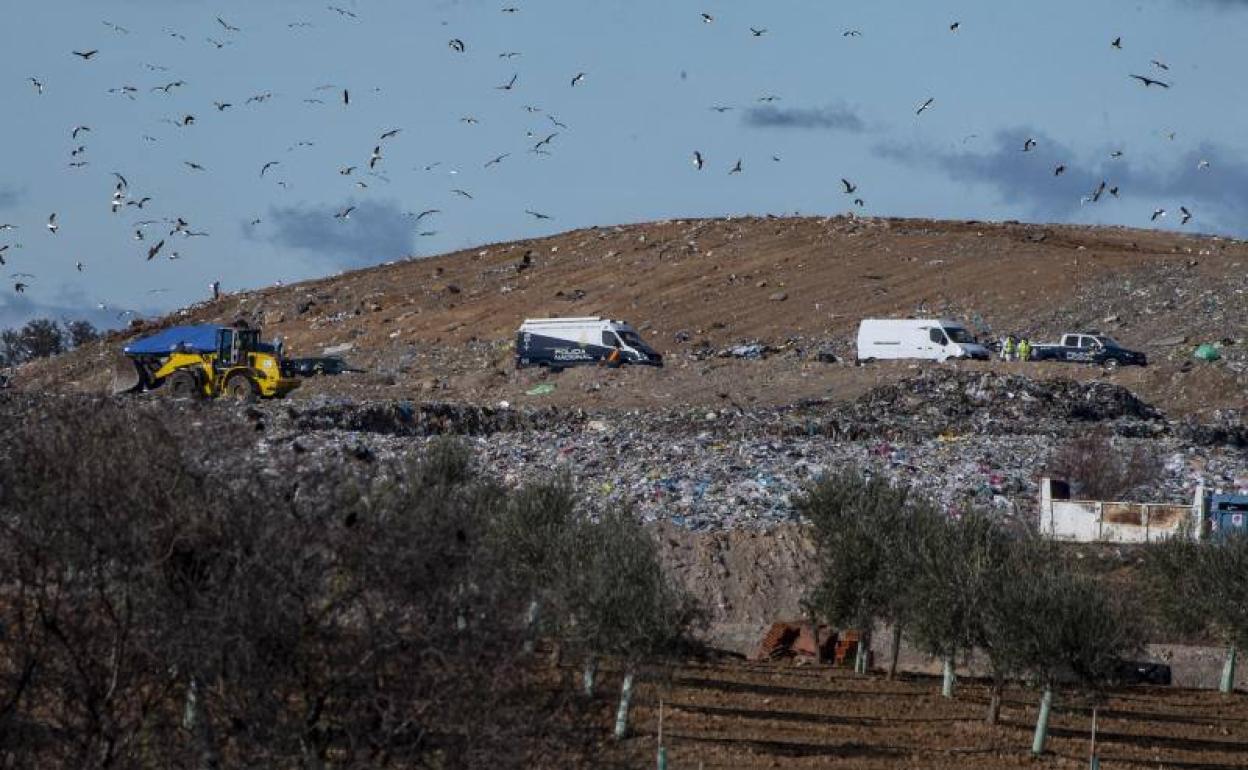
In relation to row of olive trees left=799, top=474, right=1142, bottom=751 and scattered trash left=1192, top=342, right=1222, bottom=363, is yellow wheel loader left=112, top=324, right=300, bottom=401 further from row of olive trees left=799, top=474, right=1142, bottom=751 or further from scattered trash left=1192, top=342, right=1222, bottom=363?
scattered trash left=1192, top=342, right=1222, bottom=363

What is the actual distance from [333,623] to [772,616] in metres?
20.3

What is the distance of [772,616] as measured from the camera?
3025cm

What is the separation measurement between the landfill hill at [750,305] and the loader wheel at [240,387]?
4.54 meters

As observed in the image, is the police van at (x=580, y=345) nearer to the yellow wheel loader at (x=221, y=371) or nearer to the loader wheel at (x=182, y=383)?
the yellow wheel loader at (x=221, y=371)

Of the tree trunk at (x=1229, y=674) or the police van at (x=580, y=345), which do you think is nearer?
the tree trunk at (x=1229, y=674)

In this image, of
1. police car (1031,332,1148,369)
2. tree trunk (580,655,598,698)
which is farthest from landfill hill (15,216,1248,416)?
tree trunk (580,655,598,698)

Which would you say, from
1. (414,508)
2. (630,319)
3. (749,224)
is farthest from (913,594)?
(749,224)

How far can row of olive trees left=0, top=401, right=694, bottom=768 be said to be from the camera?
10109 millimetres

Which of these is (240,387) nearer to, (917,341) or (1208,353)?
(917,341)

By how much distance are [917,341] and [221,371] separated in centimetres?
1867

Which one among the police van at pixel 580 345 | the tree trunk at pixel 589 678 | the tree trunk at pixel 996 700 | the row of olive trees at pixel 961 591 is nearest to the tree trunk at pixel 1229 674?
the row of olive trees at pixel 961 591

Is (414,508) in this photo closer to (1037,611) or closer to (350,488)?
(350,488)

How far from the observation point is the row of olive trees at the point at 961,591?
882 inches

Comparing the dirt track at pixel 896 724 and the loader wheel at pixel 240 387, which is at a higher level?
the loader wheel at pixel 240 387
